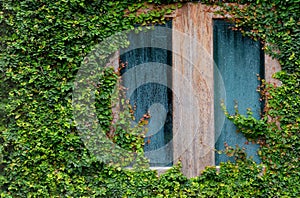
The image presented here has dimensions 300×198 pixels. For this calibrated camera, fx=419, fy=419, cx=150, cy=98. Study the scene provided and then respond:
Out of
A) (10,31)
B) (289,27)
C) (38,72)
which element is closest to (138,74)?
Answer: (38,72)

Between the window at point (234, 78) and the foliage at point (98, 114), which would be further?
the window at point (234, 78)

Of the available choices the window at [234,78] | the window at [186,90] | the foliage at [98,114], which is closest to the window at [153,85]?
the window at [186,90]

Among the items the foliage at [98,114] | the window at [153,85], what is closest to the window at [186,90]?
the window at [153,85]

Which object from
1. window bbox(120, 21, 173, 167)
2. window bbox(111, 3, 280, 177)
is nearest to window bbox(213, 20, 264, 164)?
window bbox(111, 3, 280, 177)

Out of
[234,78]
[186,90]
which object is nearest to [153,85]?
[186,90]

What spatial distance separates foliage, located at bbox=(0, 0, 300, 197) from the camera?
11.3 feet

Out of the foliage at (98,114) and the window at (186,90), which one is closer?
the foliage at (98,114)

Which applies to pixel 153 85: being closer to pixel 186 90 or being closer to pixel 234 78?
pixel 186 90

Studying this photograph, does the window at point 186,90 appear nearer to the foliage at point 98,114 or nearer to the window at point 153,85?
the window at point 153,85

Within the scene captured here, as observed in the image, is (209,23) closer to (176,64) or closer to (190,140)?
(176,64)

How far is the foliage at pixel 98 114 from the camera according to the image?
345cm

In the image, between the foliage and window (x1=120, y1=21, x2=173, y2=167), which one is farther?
window (x1=120, y1=21, x2=173, y2=167)

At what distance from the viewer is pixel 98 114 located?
3.52 meters

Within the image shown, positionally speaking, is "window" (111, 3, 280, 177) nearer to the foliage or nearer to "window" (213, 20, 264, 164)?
"window" (213, 20, 264, 164)
